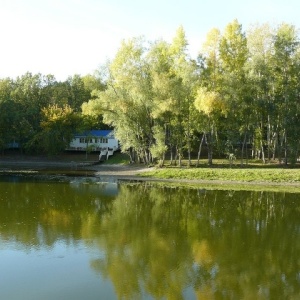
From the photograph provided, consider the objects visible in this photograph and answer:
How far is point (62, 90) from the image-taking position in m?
66.1

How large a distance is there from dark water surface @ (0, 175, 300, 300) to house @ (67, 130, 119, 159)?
94.9ft

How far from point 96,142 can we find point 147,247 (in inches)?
1746

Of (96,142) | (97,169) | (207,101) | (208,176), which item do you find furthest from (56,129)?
(208,176)

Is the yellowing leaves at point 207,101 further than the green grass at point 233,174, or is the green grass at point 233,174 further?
the yellowing leaves at point 207,101

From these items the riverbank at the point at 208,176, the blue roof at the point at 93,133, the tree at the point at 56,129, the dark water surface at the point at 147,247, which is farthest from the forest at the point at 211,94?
the dark water surface at the point at 147,247

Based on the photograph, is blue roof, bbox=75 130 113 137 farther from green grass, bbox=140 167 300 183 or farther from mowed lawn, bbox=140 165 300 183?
green grass, bbox=140 167 300 183

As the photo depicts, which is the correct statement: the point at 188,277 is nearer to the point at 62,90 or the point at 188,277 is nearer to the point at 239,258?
the point at 239,258

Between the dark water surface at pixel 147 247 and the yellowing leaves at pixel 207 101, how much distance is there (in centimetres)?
1280

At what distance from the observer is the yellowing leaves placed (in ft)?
128

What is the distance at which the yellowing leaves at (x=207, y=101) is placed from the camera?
128 feet

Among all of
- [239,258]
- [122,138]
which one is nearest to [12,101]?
[122,138]

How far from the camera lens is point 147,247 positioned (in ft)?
52.2

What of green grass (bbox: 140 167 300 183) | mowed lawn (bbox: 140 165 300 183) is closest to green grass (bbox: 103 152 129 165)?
mowed lawn (bbox: 140 165 300 183)

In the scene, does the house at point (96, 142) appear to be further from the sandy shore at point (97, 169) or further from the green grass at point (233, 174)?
the green grass at point (233, 174)
